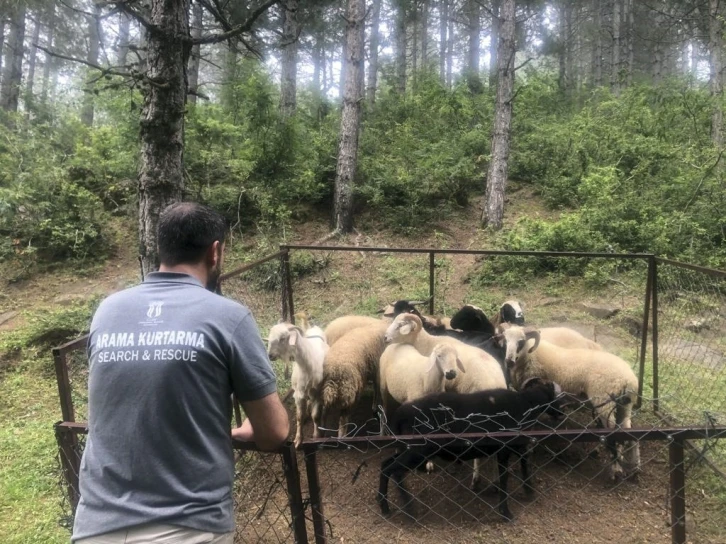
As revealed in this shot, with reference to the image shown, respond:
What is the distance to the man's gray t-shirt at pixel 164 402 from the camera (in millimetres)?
1689

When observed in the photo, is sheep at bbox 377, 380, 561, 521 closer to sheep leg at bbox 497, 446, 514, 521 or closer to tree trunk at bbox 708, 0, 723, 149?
sheep leg at bbox 497, 446, 514, 521

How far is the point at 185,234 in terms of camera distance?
188 cm

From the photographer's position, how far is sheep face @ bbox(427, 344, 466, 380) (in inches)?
154

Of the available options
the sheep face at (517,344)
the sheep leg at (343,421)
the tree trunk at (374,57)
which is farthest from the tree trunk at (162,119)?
the tree trunk at (374,57)

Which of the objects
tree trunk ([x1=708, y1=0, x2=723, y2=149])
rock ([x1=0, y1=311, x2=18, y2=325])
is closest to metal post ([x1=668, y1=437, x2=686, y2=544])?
rock ([x1=0, y1=311, x2=18, y2=325])

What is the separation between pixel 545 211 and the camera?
435 inches

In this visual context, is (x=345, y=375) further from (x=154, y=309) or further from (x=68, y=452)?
(x=154, y=309)

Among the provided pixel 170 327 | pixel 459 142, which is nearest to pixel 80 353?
pixel 170 327

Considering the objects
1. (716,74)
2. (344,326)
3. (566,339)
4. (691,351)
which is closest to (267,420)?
(344,326)

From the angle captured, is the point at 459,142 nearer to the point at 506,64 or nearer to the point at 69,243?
the point at 506,64

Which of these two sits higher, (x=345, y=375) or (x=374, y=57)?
(x=374, y=57)

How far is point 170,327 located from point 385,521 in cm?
258

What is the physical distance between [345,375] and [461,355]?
1.04 metres

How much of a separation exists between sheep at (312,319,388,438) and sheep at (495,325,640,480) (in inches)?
51.4
